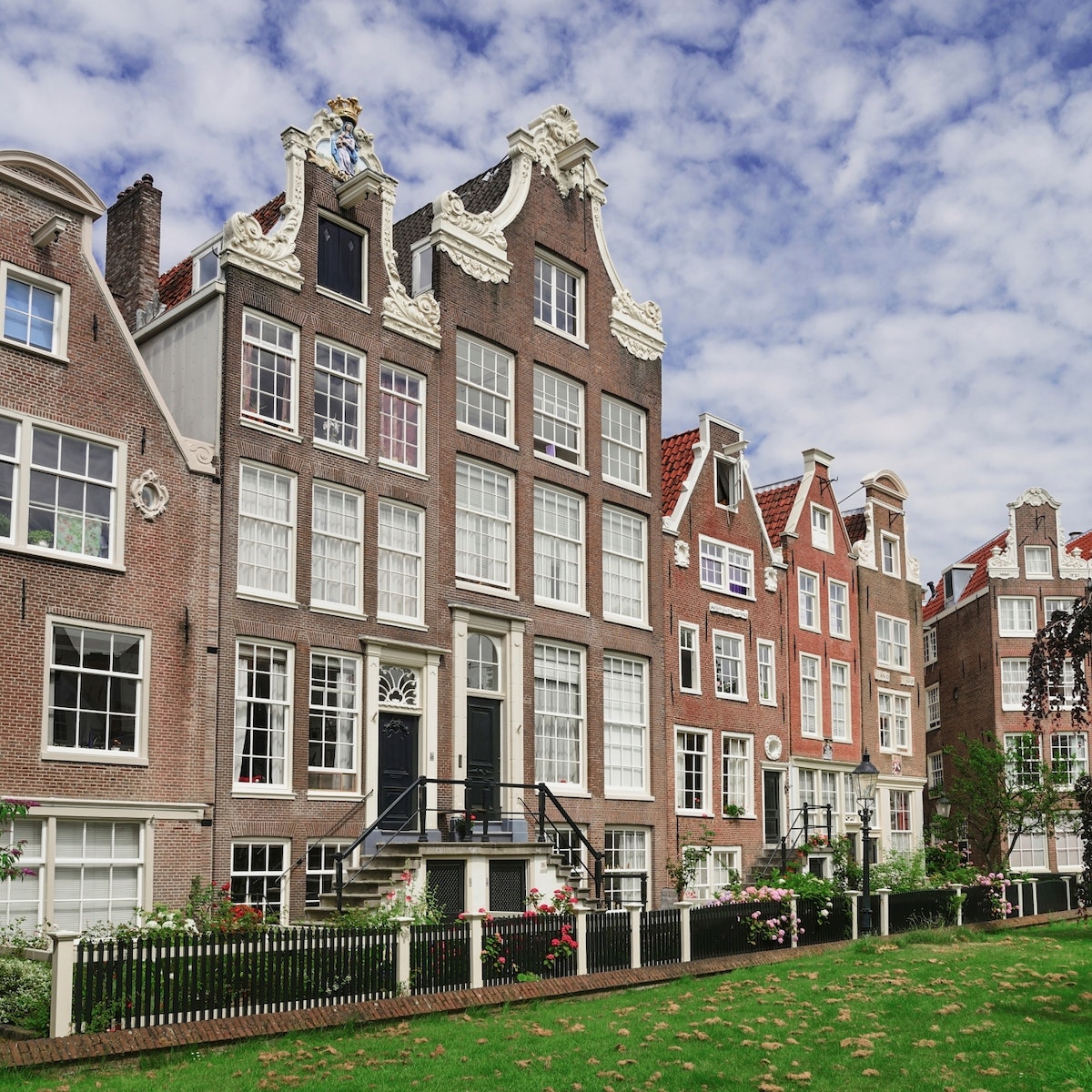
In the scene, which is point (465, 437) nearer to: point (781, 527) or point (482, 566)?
point (482, 566)

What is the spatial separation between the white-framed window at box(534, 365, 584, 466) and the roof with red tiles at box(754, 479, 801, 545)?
401 inches

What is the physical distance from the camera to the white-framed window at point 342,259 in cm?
2700

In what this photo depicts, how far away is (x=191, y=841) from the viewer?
22797 millimetres

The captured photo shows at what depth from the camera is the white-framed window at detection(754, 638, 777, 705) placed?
125 feet

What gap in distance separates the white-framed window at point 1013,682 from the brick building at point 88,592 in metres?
36.8

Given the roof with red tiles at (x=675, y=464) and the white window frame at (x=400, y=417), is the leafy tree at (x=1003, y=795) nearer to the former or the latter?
the roof with red tiles at (x=675, y=464)

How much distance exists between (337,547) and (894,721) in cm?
2487

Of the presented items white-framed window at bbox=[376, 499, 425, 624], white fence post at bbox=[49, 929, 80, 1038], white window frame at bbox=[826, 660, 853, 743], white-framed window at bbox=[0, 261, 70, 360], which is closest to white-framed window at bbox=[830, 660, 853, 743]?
white window frame at bbox=[826, 660, 853, 743]

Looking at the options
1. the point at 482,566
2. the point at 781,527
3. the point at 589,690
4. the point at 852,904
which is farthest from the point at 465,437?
the point at 781,527

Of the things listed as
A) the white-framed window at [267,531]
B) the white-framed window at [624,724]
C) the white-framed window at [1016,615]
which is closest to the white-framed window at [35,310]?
the white-framed window at [267,531]

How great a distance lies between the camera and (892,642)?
1791 inches

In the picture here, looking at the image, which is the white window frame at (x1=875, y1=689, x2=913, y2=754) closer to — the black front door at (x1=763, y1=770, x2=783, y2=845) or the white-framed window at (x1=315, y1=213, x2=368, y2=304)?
the black front door at (x1=763, y1=770, x2=783, y2=845)

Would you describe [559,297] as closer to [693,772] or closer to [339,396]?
[339,396]

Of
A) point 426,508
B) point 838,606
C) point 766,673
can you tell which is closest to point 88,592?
point 426,508
